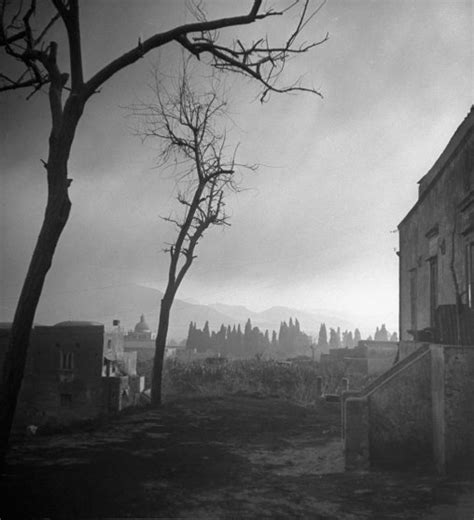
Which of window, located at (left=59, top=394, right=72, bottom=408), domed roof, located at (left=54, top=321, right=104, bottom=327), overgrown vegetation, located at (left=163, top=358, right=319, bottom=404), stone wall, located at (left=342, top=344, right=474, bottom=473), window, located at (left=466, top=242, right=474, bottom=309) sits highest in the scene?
window, located at (left=466, top=242, right=474, bottom=309)

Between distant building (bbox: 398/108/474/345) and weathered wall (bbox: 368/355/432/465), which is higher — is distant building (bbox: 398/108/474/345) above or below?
above

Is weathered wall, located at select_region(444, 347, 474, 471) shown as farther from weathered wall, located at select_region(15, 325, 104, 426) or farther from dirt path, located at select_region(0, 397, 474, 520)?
weathered wall, located at select_region(15, 325, 104, 426)

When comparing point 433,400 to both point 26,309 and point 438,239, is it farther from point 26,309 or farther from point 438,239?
point 26,309

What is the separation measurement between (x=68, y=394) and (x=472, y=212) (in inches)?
1206

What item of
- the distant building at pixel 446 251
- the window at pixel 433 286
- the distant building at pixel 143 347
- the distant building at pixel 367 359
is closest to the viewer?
the distant building at pixel 446 251

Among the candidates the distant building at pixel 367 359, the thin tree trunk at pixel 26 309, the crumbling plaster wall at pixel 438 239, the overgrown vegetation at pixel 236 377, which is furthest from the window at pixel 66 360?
the thin tree trunk at pixel 26 309

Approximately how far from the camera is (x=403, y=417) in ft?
22.9

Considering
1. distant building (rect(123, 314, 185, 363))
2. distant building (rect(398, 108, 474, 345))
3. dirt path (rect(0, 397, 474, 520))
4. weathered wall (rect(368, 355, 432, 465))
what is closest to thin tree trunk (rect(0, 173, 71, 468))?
dirt path (rect(0, 397, 474, 520))

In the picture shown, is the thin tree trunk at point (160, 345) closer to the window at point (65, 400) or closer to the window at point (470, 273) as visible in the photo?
the window at point (470, 273)

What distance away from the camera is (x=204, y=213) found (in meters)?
14.5

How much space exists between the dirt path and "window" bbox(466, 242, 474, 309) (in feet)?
13.5

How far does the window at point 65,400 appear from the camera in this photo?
31873 mm

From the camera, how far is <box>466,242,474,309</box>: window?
9102 mm

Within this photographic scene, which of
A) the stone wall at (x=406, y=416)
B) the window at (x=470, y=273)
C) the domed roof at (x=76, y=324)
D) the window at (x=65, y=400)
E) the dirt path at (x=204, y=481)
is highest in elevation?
the window at (x=470, y=273)
